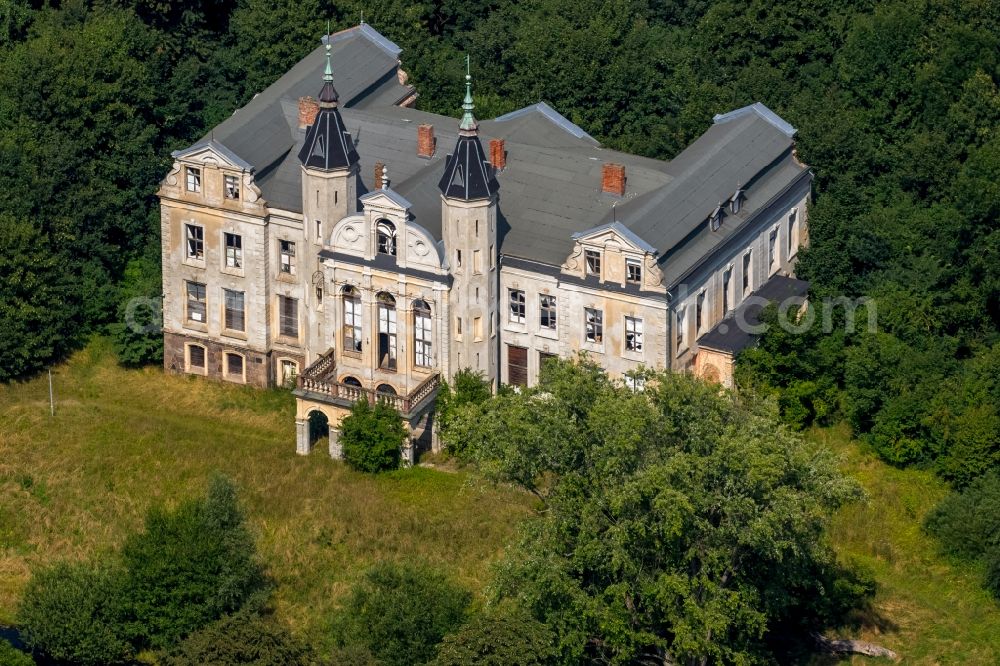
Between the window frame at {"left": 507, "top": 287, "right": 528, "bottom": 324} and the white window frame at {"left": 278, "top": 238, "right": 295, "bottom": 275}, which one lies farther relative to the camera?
the white window frame at {"left": 278, "top": 238, "right": 295, "bottom": 275}

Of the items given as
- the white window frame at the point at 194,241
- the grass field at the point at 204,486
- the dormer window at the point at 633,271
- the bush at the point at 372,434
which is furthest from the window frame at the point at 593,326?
the white window frame at the point at 194,241

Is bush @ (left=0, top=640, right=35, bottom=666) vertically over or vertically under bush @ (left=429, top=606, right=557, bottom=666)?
over

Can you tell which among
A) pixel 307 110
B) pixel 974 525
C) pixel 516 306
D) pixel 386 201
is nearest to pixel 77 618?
pixel 386 201

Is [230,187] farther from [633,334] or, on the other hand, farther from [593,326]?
[633,334]

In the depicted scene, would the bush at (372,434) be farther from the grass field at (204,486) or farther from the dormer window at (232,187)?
the dormer window at (232,187)

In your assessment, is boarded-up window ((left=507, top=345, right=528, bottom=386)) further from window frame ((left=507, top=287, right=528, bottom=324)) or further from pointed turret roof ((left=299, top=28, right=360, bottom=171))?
pointed turret roof ((left=299, top=28, right=360, bottom=171))

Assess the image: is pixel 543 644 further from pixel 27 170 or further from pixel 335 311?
pixel 27 170

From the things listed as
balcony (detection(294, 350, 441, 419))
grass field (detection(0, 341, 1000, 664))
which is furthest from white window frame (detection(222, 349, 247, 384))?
balcony (detection(294, 350, 441, 419))
